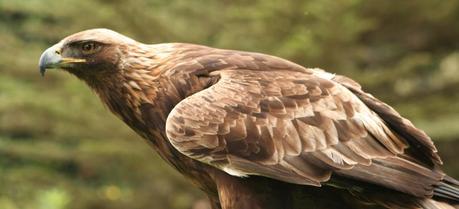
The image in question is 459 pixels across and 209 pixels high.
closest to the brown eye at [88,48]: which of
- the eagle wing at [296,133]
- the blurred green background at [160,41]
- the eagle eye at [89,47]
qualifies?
the eagle eye at [89,47]

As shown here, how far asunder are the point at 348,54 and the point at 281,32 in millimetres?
1008

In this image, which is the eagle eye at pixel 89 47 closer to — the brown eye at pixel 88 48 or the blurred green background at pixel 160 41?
the brown eye at pixel 88 48

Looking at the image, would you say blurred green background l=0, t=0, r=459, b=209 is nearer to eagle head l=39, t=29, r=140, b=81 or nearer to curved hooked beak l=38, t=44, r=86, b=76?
eagle head l=39, t=29, r=140, b=81

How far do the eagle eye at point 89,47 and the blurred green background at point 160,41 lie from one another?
4.25 m

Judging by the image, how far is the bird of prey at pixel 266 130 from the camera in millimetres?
4633

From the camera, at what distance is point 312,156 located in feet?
15.5

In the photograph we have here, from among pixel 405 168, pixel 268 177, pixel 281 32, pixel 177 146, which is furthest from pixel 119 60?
pixel 281 32

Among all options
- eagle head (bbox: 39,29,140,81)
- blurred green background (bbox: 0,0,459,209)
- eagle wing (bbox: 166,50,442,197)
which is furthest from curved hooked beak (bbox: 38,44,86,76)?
blurred green background (bbox: 0,0,459,209)

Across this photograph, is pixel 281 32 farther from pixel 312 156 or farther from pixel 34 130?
pixel 312 156

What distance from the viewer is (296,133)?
479cm

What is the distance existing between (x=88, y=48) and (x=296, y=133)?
1276 mm

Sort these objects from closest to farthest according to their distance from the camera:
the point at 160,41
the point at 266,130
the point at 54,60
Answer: the point at 266,130
the point at 54,60
the point at 160,41

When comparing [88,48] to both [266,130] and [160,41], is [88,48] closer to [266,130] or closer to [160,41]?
[266,130]

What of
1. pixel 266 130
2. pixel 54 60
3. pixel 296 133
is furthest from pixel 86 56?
pixel 296 133
